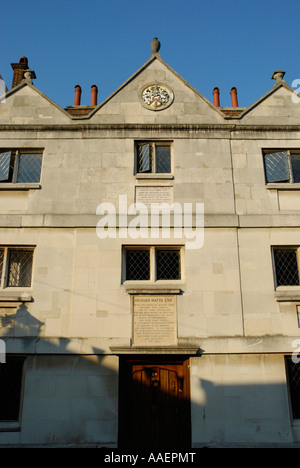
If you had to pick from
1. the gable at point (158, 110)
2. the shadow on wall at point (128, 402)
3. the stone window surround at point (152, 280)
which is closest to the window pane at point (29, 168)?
the gable at point (158, 110)

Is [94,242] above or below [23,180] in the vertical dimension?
below

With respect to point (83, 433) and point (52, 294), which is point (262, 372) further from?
point (52, 294)

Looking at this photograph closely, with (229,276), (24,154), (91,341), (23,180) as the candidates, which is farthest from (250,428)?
(24,154)

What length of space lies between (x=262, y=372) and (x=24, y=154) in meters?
9.22

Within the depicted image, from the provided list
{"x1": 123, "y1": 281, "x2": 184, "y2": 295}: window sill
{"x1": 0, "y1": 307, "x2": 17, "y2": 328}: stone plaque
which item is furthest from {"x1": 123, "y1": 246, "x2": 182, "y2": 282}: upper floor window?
{"x1": 0, "y1": 307, "x2": 17, "y2": 328}: stone plaque

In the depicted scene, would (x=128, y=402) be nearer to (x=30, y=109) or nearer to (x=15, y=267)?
(x=15, y=267)

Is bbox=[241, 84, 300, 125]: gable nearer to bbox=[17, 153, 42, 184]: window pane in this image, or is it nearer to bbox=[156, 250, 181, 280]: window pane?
bbox=[156, 250, 181, 280]: window pane

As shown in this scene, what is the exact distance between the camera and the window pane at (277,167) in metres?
11.6

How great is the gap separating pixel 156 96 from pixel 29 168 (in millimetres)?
4590

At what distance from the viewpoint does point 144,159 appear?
1174 centimetres

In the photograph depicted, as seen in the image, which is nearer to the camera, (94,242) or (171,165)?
(94,242)

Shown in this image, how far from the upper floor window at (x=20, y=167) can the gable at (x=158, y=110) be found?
7.17ft

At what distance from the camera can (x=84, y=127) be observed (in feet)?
38.8

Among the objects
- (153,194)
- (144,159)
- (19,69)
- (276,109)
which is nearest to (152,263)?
(153,194)
